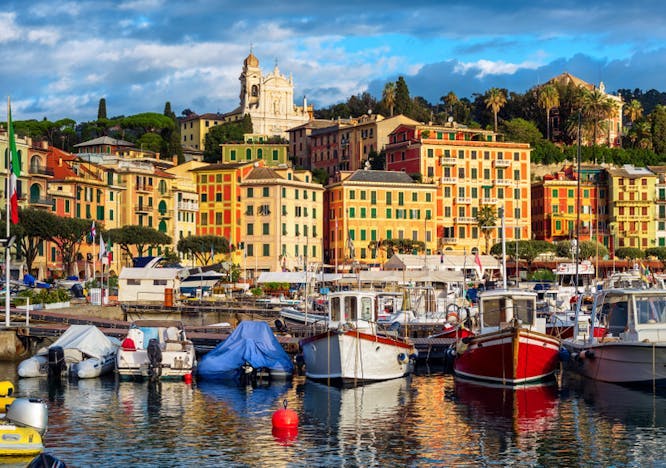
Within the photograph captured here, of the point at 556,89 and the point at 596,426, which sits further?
the point at 556,89

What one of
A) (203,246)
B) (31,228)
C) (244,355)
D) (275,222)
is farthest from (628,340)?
(275,222)

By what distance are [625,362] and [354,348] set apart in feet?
32.9

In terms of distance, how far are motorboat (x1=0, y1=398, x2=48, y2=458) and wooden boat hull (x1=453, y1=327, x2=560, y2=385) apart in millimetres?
18260

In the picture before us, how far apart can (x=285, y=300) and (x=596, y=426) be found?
1977 inches

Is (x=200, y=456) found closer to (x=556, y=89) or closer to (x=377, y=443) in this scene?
(x=377, y=443)

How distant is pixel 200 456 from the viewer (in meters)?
28.6

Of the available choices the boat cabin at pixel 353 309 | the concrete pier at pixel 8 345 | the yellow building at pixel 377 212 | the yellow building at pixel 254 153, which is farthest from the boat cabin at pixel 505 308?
the yellow building at pixel 254 153

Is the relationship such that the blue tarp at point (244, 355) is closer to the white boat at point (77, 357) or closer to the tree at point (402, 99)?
the white boat at point (77, 357)

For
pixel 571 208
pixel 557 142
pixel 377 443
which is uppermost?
pixel 557 142

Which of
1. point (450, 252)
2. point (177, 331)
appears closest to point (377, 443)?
point (177, 331)

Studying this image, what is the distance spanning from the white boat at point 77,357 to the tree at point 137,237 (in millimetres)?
50541

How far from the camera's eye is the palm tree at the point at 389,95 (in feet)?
517

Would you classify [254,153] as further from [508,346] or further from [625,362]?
[625,362]

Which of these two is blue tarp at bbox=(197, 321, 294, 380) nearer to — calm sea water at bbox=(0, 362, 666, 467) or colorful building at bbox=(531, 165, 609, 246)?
calm sea water at bbox=(0, 362, 666, 467)
